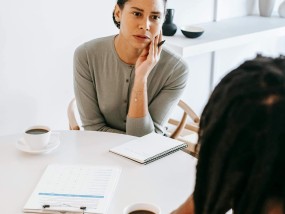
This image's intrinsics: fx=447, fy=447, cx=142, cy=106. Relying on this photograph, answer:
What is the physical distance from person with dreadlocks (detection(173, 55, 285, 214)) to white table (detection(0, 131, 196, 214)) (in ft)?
1.52

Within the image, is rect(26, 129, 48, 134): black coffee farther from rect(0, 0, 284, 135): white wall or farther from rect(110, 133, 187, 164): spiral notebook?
rect(0, 0, 284, 135): white wall

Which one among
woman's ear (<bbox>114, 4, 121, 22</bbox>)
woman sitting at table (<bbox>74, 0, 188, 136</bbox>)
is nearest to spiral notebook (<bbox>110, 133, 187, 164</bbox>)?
woman sitting at table (<bbox>74, 0, 188, 136</bbox>)

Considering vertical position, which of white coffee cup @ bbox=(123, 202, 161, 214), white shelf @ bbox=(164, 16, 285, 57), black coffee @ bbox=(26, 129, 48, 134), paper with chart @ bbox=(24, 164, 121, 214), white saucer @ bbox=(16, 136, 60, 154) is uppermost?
white coffee cup @ bbox=(123, 202, 161, 214)

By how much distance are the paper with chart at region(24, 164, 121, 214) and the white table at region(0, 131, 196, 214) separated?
2 cm

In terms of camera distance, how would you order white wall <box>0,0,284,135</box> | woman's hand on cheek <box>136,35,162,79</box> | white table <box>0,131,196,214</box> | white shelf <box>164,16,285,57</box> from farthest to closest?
white shelf <box>164,16,285,57</box> < white wall <box>0,0,284,135</box> < woman's hand on cheek <box>136,35,162,79</box> < white table <box>0,131,196,214</box>

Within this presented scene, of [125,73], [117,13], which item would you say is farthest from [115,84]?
[117,13]

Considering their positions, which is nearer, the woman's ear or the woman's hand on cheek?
the woman's hand on cheek

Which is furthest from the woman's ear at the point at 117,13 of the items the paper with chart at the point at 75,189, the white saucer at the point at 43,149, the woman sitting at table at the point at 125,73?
the paper with chart at the point at 75,189

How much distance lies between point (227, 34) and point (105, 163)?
1.59 m

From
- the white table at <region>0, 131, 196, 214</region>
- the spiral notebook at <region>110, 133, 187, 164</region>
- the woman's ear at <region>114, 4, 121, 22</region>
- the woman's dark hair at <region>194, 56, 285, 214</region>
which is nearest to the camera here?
the woman's dark hair at <region>194, 56, 285, 214</region>

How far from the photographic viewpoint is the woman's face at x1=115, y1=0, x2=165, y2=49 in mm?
1747

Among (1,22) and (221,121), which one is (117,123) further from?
(221,121)

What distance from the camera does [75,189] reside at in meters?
1.19

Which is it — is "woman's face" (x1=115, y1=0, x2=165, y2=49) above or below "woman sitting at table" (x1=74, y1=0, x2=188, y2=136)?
above
